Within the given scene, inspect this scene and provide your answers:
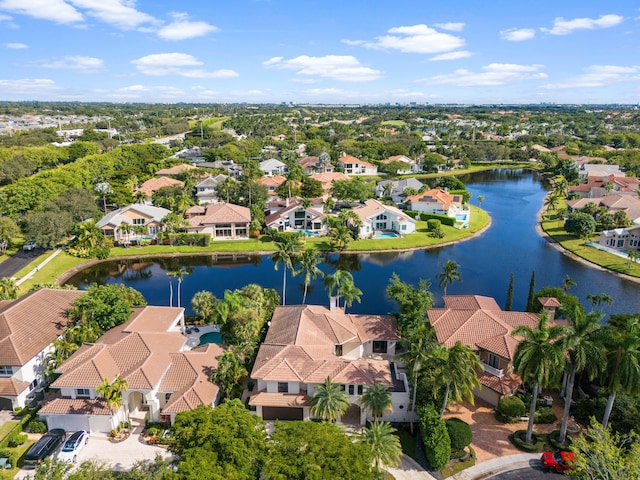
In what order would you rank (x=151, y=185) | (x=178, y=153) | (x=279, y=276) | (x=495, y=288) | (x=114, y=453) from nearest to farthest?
(x=114, y=453) < (x=495, y=288) < (x=279, y=276) < (x=151, y=185) < (x=178, y=153)

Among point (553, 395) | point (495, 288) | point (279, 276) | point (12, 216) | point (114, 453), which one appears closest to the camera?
point (114, 453)

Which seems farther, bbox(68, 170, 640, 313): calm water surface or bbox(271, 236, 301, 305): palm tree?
bbox(68, 170, 640, 313): calm water surface

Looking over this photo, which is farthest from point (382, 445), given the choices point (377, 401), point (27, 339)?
point (27, 339)

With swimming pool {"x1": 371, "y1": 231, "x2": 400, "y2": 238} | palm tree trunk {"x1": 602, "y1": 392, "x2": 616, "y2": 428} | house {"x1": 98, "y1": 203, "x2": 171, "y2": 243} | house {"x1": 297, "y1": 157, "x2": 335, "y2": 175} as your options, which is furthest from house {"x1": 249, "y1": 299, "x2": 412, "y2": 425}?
house {"x1": 297, "y1": 157, "x2": 335, "y2": 175}

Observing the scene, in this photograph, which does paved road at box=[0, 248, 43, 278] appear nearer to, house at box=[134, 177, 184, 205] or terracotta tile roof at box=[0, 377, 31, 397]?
house at box=[134, 177, 184, 205]

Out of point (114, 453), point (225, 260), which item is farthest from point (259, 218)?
point (114, 453)

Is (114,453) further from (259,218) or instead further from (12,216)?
(12,216)
